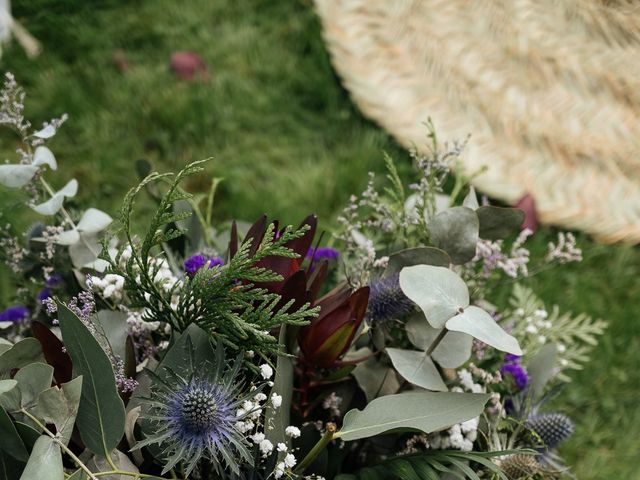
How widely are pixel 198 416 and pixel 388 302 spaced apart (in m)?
0.21

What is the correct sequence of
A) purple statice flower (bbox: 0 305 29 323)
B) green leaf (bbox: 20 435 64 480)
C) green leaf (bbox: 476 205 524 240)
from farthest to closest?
purple statice flower (bbox: 0 305 29 323), green leaf (bbox: 476 205 524 240), green leaf (bbox: 20 435 64 480)

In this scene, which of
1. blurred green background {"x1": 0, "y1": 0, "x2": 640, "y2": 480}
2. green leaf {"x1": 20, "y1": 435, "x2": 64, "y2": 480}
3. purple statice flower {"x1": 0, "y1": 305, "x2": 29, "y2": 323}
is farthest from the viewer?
blurred green background {"x1": 0, "y1": 0, "x2": 640, "y2": 480}

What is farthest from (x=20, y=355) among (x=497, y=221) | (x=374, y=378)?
(x=497, y=221)

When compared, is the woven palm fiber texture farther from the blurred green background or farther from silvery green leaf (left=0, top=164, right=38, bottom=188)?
silvery green leaf (left=0, top=164, right=38, bottom=188)

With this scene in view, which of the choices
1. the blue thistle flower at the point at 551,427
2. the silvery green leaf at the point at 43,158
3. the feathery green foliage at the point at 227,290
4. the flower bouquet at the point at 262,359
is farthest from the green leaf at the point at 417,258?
the silvery green leaf at the point at 43,158

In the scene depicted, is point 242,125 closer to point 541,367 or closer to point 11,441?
point 541,367

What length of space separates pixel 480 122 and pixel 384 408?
1.11m

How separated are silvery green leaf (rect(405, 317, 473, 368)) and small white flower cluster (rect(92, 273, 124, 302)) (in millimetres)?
263

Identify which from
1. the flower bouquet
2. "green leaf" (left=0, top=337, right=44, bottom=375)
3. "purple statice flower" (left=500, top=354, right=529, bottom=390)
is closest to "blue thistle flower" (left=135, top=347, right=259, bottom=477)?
the flower bouquet

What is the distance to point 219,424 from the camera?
0.58 m

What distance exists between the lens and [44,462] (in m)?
0.55

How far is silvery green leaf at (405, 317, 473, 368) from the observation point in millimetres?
684

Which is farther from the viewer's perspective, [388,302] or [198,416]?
[388,302]

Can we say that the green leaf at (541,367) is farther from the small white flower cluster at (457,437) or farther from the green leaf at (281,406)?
the green leaf at (281,406)
